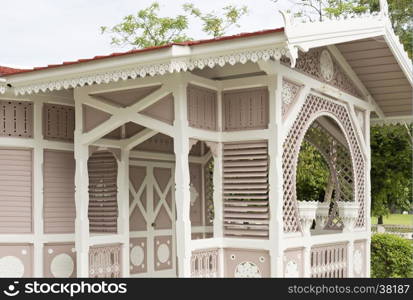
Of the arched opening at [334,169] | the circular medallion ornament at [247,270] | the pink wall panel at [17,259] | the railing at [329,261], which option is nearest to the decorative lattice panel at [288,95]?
the circular medallion ornament at [247,270]

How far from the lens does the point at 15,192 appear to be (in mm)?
8547

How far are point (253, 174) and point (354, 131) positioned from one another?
105 inches

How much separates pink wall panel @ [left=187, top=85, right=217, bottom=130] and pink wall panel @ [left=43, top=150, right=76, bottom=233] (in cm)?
238

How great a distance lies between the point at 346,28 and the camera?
7.24 m

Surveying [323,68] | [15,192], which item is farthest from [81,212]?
[323,68]

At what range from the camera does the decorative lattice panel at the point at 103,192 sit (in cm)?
890

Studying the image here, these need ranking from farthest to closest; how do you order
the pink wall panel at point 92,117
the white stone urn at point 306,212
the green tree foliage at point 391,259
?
the green tree foliage at point 391,259, the pink wall panel at point 92,117, the white stone urn at point 306,212

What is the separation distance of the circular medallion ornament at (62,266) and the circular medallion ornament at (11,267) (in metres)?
0.41

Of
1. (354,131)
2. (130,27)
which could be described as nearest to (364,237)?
(354,131)

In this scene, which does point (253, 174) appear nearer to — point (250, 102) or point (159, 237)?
point (250, 102)

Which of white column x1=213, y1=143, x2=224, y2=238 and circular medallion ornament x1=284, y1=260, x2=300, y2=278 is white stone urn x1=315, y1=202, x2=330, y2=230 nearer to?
circular medallion ornament x1=284, y1=260, x2=300, y2=278

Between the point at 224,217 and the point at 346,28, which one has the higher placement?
the point at 346,28

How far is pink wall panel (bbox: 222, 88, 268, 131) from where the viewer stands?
7449 mm

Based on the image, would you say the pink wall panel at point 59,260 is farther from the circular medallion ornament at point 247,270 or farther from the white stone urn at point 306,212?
the white stone urn at point 306,212
